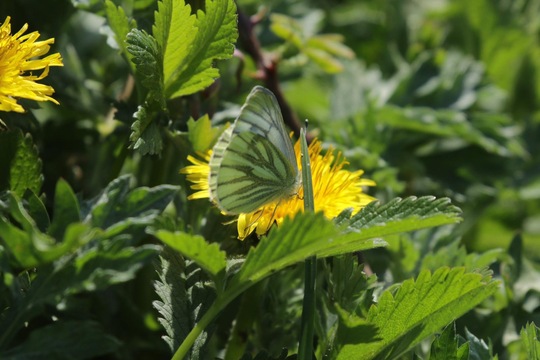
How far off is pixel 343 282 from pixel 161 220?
0.31 m

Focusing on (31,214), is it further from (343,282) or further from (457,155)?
(457,155)

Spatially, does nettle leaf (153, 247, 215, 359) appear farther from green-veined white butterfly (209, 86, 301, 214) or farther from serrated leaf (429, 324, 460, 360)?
serrated leaf (429, 324, 460, 360)

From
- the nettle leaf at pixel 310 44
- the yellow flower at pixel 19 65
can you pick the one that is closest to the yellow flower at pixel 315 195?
the yellow flower at pixel 19 65

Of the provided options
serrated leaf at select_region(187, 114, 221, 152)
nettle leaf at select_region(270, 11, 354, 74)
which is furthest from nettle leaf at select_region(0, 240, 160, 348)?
nettle leaf at select_region(270, 11, 354, 74)

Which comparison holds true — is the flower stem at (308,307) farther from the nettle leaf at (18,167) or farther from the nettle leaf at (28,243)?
the nettle leaf at (18,167)

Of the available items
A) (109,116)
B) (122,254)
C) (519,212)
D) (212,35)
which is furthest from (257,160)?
(519,212)

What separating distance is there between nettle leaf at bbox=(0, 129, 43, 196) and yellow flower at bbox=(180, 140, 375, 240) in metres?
0.21

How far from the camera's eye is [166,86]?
3.79 ft

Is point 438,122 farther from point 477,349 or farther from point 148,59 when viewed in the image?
point 148,59

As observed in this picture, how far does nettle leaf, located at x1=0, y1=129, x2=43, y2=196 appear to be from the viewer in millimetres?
1053

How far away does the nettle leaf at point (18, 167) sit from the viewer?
1.05m

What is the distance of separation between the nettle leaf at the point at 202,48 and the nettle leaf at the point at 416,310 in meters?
0.41

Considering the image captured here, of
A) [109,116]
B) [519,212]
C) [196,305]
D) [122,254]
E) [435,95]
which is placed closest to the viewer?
[122,254]

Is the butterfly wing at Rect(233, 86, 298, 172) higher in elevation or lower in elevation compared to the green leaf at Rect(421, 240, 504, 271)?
higher
